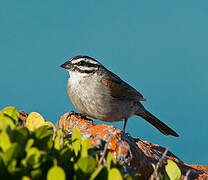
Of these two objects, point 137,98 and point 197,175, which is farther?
point 137,98

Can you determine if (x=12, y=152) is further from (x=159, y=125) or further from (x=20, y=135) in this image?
(x=159, y=125)

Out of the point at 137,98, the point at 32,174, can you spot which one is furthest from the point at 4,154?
the point at 137,98

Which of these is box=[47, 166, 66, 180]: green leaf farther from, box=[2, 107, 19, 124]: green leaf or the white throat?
the white throat

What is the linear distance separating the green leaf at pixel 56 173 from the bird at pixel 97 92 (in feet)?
15.4

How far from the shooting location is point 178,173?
370 centimetres

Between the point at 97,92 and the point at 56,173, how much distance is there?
4.93m

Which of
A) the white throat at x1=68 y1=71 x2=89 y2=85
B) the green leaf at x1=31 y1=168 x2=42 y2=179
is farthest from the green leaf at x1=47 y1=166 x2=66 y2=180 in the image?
the white throat at x1=68 y1=71 x2=89 y2=85

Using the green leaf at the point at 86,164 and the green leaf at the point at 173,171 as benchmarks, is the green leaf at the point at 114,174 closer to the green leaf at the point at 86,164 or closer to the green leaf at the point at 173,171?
the green leaf at the point at 86,164

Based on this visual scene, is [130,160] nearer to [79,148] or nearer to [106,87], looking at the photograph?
[79,148]

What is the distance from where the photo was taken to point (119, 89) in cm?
779

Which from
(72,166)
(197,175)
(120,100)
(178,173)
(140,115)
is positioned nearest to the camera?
(72,166)

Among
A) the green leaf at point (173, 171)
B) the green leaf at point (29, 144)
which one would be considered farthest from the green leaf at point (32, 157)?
the green leaf at point (173, 171)

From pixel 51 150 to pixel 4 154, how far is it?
0.69 metres

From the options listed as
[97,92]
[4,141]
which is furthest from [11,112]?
[97,92]
